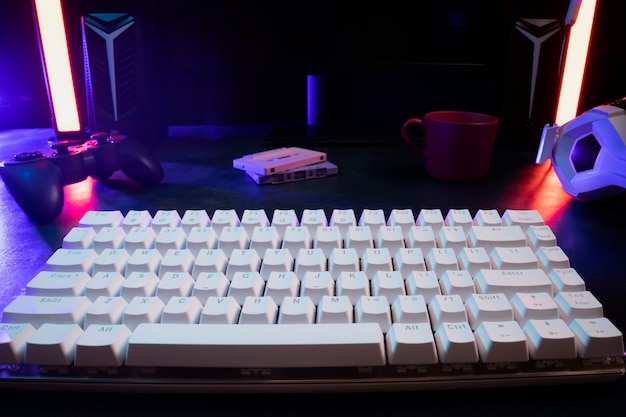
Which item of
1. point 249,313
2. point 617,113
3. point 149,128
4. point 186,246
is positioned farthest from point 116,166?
point 617,113

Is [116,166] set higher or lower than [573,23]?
lower

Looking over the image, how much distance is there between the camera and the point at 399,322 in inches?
12.6

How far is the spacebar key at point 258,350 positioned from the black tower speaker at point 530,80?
0.72 meters

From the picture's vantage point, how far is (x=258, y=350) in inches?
11.8

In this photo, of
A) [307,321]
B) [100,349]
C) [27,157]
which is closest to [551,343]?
[307,321]

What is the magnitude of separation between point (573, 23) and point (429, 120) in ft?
1.07

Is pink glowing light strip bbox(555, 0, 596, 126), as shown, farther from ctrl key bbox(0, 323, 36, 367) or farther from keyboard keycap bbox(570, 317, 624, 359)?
ctrl key bbox(0, 323, 36, 367)

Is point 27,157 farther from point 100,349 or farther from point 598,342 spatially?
point 598,342

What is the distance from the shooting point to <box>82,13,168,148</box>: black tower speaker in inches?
32.3

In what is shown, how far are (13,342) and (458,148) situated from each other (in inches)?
23.0

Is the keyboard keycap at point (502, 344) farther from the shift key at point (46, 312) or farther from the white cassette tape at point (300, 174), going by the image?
the white cassette tape at point (300, 174)

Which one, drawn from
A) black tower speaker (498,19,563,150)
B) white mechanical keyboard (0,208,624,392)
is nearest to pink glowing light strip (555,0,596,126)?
black tower speaker (498,19,563,150)

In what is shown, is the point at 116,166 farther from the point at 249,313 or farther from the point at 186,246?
the point at 249,313

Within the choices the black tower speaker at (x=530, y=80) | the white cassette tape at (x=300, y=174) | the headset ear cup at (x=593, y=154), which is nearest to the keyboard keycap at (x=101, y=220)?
the white cassette tape at (x=300, y=174)
